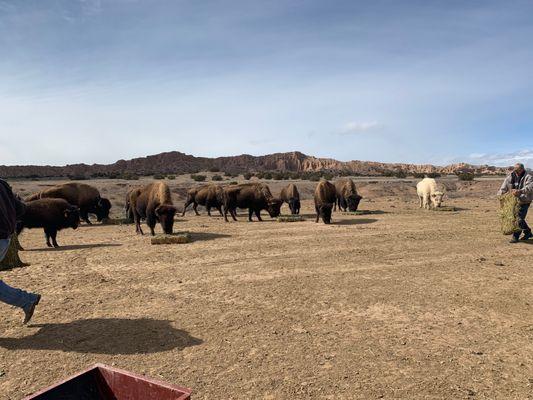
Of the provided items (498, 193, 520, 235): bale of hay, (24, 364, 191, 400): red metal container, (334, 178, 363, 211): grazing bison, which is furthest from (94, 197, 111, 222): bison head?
(24, 364, 191, 400): red metal container

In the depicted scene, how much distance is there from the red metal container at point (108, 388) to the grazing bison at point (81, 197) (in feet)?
59.4

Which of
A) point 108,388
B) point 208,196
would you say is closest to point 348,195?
point 208,196

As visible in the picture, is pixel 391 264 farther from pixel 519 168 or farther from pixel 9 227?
pixel 9 227

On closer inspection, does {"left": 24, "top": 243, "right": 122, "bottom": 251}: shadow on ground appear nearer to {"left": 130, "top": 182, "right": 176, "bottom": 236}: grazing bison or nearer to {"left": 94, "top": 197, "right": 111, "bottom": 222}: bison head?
{"left": 130, "top": 182, "right": 176, "bottom": 236}: grazing bison

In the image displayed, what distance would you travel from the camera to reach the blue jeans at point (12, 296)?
591cm

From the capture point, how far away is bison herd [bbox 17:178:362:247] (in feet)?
46.4

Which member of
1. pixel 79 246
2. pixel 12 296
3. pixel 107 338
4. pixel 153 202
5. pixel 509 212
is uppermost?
pixel 153 202

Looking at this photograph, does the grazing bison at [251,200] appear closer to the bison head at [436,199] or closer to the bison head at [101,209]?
the bison head at [101,209]

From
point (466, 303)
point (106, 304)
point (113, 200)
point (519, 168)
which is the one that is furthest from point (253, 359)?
point (113, 200)

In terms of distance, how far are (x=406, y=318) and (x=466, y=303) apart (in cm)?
153

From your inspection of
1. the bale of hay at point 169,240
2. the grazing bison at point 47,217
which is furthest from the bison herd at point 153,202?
the bale of hay at point 169,240

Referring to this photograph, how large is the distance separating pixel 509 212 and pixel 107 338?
13.0 m

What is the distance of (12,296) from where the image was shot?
6.02 metres

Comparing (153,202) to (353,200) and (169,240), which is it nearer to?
(169,240)
